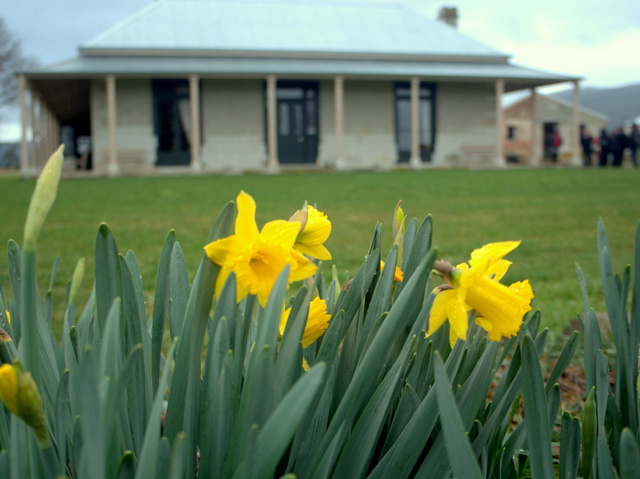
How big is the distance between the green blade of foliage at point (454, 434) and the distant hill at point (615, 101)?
71488 millimetres

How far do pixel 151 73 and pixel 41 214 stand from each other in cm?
1671

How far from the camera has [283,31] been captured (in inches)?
779

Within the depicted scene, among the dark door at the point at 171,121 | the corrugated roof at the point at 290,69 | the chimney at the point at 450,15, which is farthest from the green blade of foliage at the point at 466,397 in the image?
the chimney at the point at 450,15

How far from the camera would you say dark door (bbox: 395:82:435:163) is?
19.6 metres

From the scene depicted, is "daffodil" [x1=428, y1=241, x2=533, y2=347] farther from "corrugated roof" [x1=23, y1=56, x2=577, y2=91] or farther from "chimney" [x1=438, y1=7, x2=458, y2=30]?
"chimney" [x1=438, y1=7, x2=458, y2=30]

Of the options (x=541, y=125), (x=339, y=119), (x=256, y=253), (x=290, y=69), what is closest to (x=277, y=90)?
(x=290, y=69)

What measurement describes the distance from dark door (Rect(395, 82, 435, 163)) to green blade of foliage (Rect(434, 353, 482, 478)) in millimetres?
19312

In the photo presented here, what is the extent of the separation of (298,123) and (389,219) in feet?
43.9

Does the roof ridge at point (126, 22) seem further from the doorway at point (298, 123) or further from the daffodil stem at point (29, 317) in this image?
the daffodil stem at point (29, 317)

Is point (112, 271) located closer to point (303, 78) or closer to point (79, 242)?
point (79, 242)

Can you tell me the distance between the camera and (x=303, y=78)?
18.0 m

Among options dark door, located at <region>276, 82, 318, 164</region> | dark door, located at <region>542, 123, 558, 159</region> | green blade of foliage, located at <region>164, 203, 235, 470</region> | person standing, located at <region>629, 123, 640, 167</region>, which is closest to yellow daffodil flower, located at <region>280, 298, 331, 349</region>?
green blade of foliage, located at <region>164, 203, 235, 470</region>

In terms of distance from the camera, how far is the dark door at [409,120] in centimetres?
1958

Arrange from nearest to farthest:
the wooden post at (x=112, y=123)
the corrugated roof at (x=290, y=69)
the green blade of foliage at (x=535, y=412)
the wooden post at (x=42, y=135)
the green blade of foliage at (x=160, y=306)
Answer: the green blade of foliage at (x=535, y=412) < the green blade of foliage at (x=160, y=306) < the wooden post at (x=112, y=123) < the corrugated roof at (x=290, y=69) < the wooden post at (x=42, y=135)
